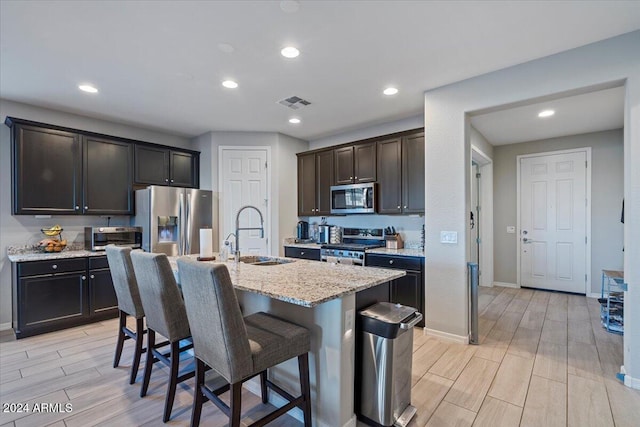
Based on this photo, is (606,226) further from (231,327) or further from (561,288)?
(231,327)

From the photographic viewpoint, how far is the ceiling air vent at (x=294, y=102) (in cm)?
355

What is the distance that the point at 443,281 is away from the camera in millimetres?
3125

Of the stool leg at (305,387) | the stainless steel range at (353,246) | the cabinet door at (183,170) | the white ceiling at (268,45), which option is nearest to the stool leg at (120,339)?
the stool leg at (305,387)

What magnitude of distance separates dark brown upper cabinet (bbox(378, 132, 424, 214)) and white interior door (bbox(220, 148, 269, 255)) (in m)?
1.92

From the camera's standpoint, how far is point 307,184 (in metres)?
5.14

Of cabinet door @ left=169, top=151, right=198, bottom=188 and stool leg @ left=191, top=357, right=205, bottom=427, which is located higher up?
cabinet door @ left=169, top=151, right=198, bottom=188

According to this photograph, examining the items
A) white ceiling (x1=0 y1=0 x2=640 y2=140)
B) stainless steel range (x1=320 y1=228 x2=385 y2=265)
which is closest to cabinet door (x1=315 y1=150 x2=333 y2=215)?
stainless steel range (x1=320 y1=228 x2=385 y2=265)

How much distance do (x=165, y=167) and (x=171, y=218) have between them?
947mm

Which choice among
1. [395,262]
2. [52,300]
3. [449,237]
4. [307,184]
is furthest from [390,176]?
[52,300]

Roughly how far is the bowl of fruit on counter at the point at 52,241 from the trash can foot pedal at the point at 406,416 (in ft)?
13.8

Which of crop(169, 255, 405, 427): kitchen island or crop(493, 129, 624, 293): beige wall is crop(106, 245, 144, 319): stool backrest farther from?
crop(493, 129, 624, 293): beige wall

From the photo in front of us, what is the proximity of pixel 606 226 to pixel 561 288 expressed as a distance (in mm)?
1186

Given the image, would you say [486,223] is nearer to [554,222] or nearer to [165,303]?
[554,222]

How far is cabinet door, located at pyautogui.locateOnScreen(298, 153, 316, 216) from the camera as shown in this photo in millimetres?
5047
